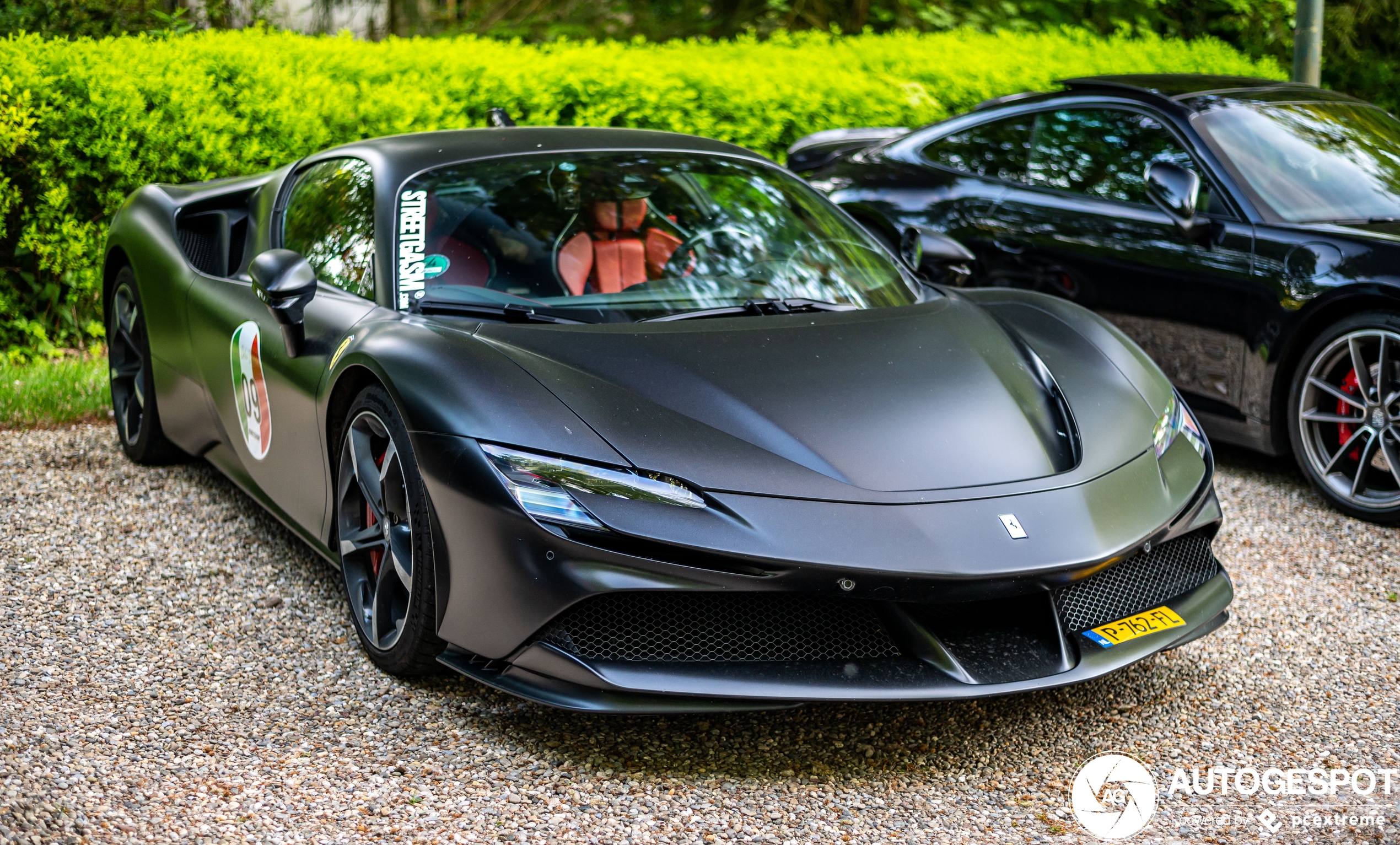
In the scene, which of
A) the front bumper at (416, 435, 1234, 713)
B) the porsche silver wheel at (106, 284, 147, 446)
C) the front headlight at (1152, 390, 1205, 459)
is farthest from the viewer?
the porsche silver wheel at (106, 284, 147, 446)

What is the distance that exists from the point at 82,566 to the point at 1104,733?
300cm

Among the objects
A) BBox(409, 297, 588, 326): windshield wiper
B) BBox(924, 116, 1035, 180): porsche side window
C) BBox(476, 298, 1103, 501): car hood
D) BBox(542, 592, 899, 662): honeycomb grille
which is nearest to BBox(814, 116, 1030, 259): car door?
BBox(924, 116, 1035, 180): porsche side window

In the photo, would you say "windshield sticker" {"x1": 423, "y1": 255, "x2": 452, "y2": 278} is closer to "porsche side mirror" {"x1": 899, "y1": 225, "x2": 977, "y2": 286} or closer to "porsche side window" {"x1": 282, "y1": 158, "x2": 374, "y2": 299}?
"porsche side window" {"x1": 282, "y1": 158, "x2": 374, "y2": 299}

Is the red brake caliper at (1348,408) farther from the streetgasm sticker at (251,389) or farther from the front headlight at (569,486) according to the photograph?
the streetgasm sticker at (251,389)

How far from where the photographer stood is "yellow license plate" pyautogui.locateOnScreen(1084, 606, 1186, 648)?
281cm

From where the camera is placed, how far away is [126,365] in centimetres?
512

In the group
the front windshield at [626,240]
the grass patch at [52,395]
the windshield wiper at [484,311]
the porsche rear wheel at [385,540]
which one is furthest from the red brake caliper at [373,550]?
the grass patch at [52,395]

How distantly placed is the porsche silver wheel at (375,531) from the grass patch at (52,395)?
9.59 ft

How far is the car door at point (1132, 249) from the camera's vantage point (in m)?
4.93

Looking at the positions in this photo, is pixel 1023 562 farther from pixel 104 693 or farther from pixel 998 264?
pixel 998 264

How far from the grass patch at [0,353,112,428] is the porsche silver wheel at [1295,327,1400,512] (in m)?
4.83

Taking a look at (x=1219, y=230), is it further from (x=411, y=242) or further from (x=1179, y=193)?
(x=411, y=242)

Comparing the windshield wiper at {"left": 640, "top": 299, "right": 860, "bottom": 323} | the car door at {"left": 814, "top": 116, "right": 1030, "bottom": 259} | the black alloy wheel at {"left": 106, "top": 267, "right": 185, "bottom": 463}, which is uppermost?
the windshield wiper at {"left": 640, "top": 299, "right": 860, "bottom": 323}

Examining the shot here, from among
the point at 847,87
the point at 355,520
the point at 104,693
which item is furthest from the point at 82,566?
the point at 847,87
